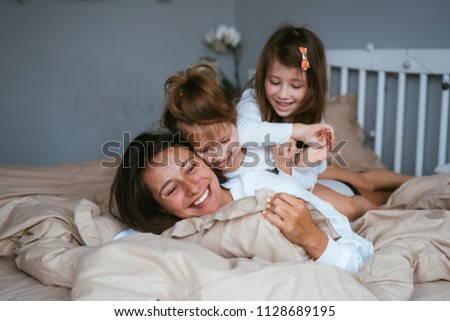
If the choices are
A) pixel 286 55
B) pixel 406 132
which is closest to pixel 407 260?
pixel 286 55

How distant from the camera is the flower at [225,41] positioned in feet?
11.1

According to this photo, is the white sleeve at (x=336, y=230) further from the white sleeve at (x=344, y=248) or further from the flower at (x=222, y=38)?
the flower at (x=222, y=38)

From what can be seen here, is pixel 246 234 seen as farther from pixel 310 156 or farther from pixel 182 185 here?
pixel 310 156

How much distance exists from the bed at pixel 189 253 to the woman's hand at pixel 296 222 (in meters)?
0.03

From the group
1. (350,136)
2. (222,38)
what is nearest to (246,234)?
(350,136)

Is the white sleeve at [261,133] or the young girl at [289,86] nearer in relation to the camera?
the white sleeve at [261,133]

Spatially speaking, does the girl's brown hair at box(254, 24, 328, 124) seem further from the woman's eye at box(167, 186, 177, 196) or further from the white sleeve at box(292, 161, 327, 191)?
the woman's eye at box(167, 186, 177, 196)

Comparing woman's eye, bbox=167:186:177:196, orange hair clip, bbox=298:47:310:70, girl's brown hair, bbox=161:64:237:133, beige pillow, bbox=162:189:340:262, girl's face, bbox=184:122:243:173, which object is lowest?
beige pillow, bbox=162:189:340:262

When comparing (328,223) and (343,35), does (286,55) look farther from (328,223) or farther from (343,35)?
(343,35)

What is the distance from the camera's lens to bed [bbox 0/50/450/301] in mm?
1119

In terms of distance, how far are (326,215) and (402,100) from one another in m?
1.11

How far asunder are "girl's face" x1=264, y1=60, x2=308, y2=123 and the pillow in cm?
53

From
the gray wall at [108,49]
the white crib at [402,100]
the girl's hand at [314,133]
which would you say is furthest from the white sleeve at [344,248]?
the gray wall at [108,49]

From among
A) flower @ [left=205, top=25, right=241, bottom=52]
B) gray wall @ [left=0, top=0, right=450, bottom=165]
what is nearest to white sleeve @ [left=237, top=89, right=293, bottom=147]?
gray wall @ [left=0, top=0, right=450, bottom=165]
